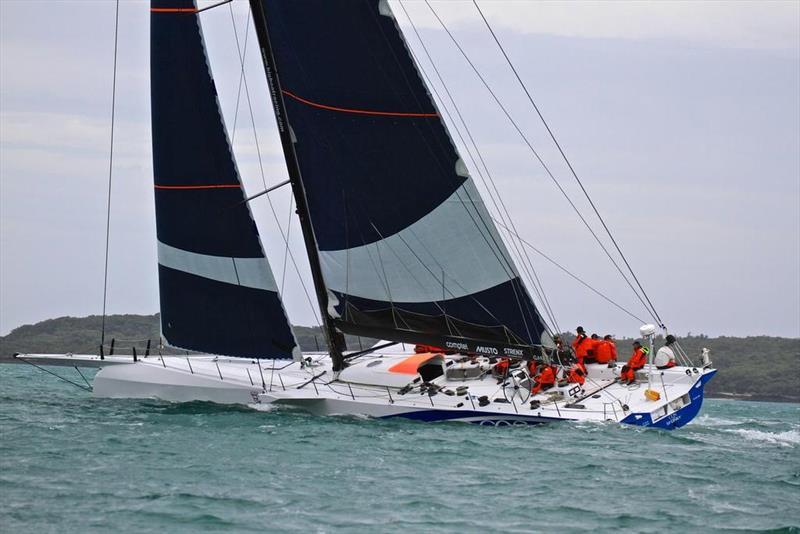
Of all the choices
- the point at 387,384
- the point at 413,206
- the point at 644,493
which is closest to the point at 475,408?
the point at 387,384

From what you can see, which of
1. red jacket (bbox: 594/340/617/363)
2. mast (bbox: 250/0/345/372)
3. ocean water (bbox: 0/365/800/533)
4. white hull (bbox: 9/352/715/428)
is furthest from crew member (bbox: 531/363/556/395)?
mast (bbox: 250/0/345/372)

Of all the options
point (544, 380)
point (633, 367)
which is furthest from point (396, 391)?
point (633, 367)

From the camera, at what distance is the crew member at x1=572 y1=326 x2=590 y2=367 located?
25.5 meters

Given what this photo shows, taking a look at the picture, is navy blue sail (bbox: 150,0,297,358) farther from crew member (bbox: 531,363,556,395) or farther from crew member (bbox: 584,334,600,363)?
crew member (bbox: 584,334,600,363)

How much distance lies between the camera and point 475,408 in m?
23.1

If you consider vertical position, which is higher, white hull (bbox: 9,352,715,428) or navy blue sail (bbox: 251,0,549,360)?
navy blue sail (bbox: 251,0,549,360)

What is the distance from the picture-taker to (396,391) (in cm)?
2461

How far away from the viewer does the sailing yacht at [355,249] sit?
24328mm

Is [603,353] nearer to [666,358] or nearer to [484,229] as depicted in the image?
[666,358]

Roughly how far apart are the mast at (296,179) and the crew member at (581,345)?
486 centimetres

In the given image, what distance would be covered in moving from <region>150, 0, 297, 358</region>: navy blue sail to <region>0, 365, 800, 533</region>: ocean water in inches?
93.3

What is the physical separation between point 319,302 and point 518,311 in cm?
422

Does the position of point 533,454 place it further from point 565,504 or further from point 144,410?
point 144,410

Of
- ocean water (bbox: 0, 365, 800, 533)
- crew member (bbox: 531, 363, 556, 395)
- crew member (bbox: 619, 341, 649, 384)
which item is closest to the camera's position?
ocean water (bbox: 0, 365, 800, 533)
